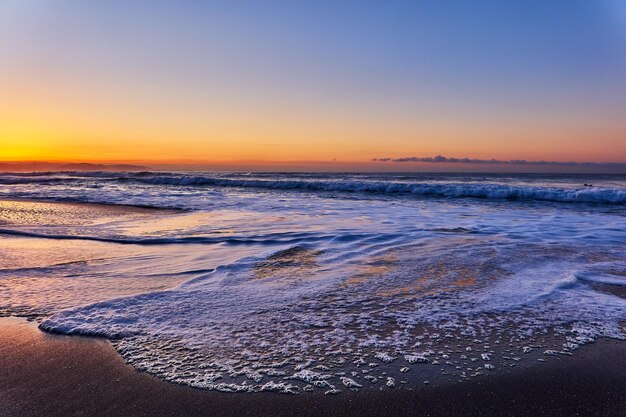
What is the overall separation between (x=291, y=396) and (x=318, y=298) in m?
1.66

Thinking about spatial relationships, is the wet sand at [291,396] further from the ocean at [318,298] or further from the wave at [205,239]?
the wave at [205,239]

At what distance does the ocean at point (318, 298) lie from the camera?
8.93ft

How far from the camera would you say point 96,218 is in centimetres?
1025

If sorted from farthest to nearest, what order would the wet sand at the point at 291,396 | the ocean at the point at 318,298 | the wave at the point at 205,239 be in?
the wave at the point at 205,239
the ocean at the point at 318,298
the wet sand at the point at 291,396

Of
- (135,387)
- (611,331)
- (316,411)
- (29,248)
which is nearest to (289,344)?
(316,411)

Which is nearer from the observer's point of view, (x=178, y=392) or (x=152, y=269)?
(x=178, y=392)

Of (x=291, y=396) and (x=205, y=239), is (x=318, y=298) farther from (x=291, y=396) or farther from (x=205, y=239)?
(x=205, y=239)

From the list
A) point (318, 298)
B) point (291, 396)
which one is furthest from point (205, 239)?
point (291, 396)

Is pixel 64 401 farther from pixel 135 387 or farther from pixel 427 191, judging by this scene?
pixel 427 191

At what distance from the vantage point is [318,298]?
397 centimetres

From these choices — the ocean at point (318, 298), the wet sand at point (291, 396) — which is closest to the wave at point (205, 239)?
the ocean at point (318, 298)

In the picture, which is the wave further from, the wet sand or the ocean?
the wet sand

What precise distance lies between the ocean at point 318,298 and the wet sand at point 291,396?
112mm

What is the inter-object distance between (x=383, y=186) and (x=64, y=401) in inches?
964
